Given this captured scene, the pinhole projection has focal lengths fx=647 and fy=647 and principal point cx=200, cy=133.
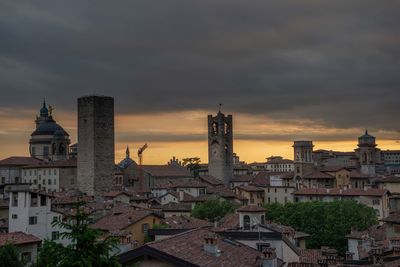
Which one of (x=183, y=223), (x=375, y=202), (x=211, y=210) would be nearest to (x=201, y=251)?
(x=183, y=223)

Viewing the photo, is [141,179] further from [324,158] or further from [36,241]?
[36,241]

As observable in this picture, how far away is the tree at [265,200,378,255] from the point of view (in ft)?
172

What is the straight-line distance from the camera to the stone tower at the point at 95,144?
10012 cm

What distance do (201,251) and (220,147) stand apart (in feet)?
363

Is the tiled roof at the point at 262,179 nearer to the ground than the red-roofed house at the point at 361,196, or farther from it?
farther from it

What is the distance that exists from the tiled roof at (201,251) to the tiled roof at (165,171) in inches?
3819

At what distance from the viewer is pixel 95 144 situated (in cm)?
10112

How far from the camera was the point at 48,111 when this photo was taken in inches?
6260

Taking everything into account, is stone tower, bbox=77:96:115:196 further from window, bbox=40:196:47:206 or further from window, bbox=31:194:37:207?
window, bbox=31:194:37:207

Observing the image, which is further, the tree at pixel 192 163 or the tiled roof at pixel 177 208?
the tree at pixel 192 163

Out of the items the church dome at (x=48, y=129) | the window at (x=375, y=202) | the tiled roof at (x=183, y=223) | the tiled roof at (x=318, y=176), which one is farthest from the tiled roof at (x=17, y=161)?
the tiled roof at (x=183, y=223)

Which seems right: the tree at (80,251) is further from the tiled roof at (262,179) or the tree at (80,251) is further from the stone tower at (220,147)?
the stone tower at (220,147)

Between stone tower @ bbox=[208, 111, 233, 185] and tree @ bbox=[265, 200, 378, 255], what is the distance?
220 feet

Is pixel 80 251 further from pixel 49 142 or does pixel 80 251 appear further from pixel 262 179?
pixel 49 142
